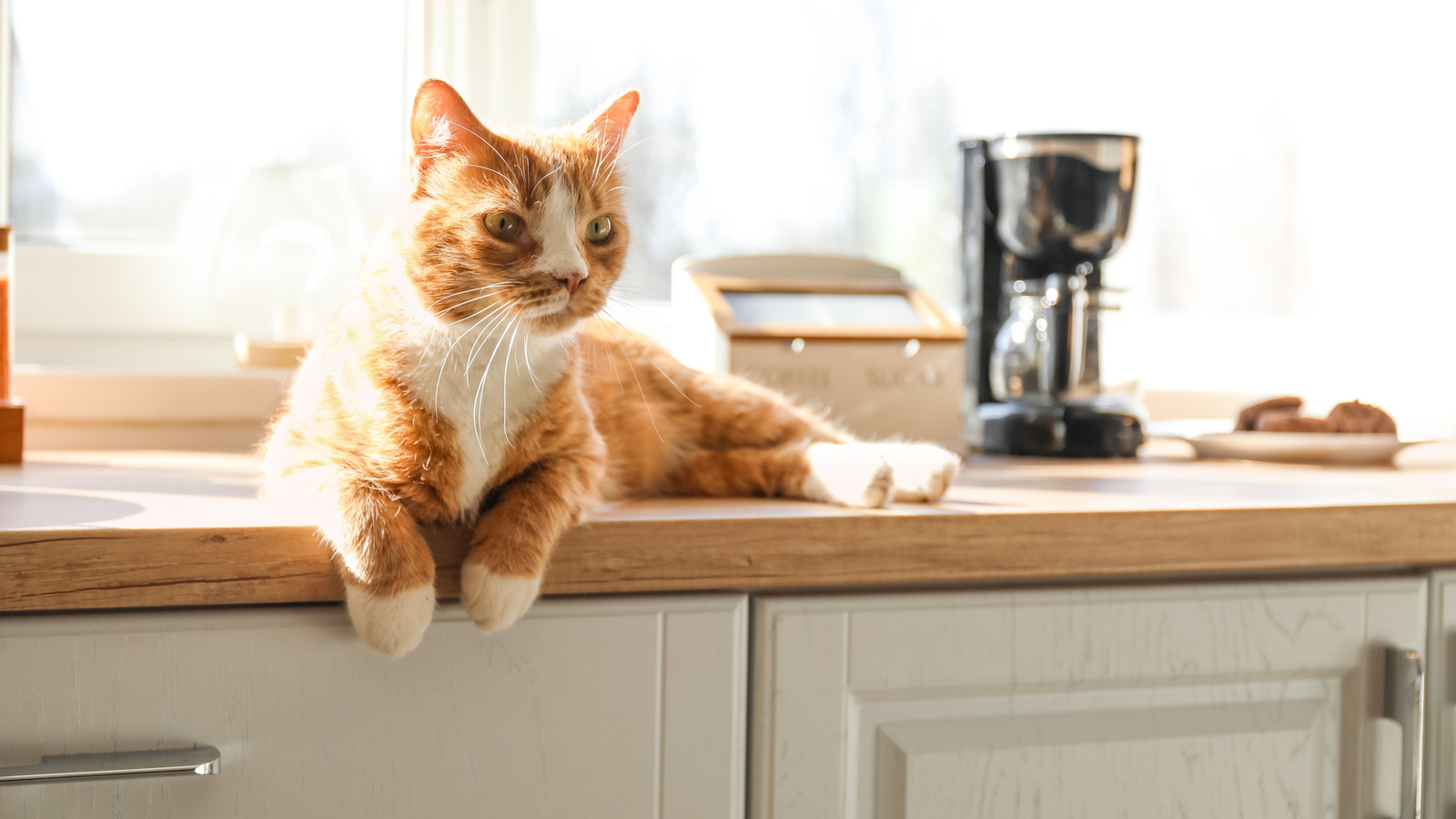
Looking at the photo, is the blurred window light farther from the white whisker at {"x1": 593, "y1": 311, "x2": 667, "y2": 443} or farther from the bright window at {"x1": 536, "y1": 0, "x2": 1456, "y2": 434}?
the white whisker at {"x1": 593, "y1": 311, "x2": 667, "y2": 443}

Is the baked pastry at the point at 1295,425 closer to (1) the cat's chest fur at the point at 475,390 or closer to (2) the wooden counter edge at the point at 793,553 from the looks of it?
(2) the wooden counter edge at the point at 793,553

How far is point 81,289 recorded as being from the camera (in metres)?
1.53

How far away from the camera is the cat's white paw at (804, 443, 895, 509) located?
0.89 m

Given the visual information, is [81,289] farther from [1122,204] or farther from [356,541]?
[1122,204]

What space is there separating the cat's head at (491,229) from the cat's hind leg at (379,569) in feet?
0.50

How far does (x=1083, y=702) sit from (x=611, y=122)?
1.98ft

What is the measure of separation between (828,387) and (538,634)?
646 millimetres

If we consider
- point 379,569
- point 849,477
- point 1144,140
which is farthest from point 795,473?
point 1144,140

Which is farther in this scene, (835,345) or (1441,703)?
(835,345)

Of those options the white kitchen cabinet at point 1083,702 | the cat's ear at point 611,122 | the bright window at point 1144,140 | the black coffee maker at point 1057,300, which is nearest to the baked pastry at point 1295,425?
the black coffee maker at point 1057,300

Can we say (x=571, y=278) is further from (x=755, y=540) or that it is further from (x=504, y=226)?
(x=755, y=540)

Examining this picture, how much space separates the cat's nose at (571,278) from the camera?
792mm

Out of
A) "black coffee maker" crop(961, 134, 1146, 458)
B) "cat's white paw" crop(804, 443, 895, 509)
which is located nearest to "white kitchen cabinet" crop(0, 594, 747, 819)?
"cat's white paw" crop(804, 443, 895, 509)

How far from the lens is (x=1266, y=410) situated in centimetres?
142
